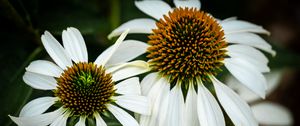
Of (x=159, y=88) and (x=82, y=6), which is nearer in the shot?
(x=159, y=88)

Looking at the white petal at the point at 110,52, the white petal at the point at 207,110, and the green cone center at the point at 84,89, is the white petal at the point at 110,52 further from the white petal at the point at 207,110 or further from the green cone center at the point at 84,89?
the white petal at the point at 207,110

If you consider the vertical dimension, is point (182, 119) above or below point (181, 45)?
below

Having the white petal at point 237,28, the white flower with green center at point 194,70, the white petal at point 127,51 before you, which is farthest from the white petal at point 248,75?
the white petal at point 127,51

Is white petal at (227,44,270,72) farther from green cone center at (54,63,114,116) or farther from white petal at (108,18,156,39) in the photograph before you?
green cone center at (54,63,114,116)

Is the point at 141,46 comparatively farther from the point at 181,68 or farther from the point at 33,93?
the point at 33,93

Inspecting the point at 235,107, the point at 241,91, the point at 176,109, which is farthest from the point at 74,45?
the point at 241,91

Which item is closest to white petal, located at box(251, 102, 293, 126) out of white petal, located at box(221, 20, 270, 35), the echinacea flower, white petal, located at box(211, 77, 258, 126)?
the echinacea flower

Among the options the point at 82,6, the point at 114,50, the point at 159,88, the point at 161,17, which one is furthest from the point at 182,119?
the point at 82,6
